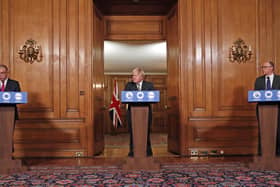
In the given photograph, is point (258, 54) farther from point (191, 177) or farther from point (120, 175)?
point (120, 175)

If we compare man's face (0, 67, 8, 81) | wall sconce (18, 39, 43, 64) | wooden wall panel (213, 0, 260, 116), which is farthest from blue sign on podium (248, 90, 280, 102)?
wall sconce (18, 39, 43, 64)

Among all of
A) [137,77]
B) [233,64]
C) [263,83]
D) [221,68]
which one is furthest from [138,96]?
[233,64]

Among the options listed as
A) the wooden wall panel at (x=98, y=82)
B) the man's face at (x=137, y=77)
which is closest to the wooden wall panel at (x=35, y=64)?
the wooden wall panel at (x=98, y=82)

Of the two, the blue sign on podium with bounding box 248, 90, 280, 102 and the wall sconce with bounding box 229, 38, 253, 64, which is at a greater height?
the wall sconce with bounding box 229, 38, 253, 64

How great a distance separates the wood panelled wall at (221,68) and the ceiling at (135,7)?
65 centimetres

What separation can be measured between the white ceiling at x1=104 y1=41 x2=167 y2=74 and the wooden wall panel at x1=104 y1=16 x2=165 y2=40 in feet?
5.64

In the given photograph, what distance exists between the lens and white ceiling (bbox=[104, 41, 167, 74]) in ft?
28.3

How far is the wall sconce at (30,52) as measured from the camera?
5.62 m

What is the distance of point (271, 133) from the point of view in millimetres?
4289

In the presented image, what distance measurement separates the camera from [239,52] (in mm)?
5719

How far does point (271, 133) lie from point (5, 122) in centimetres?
367

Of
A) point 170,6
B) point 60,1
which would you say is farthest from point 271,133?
point 60,1

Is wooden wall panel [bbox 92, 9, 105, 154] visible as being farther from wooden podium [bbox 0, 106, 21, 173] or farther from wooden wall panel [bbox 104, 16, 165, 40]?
wooden podium [bbox 0, 106, 21, 173]

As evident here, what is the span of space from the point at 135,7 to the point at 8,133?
3612 mm
